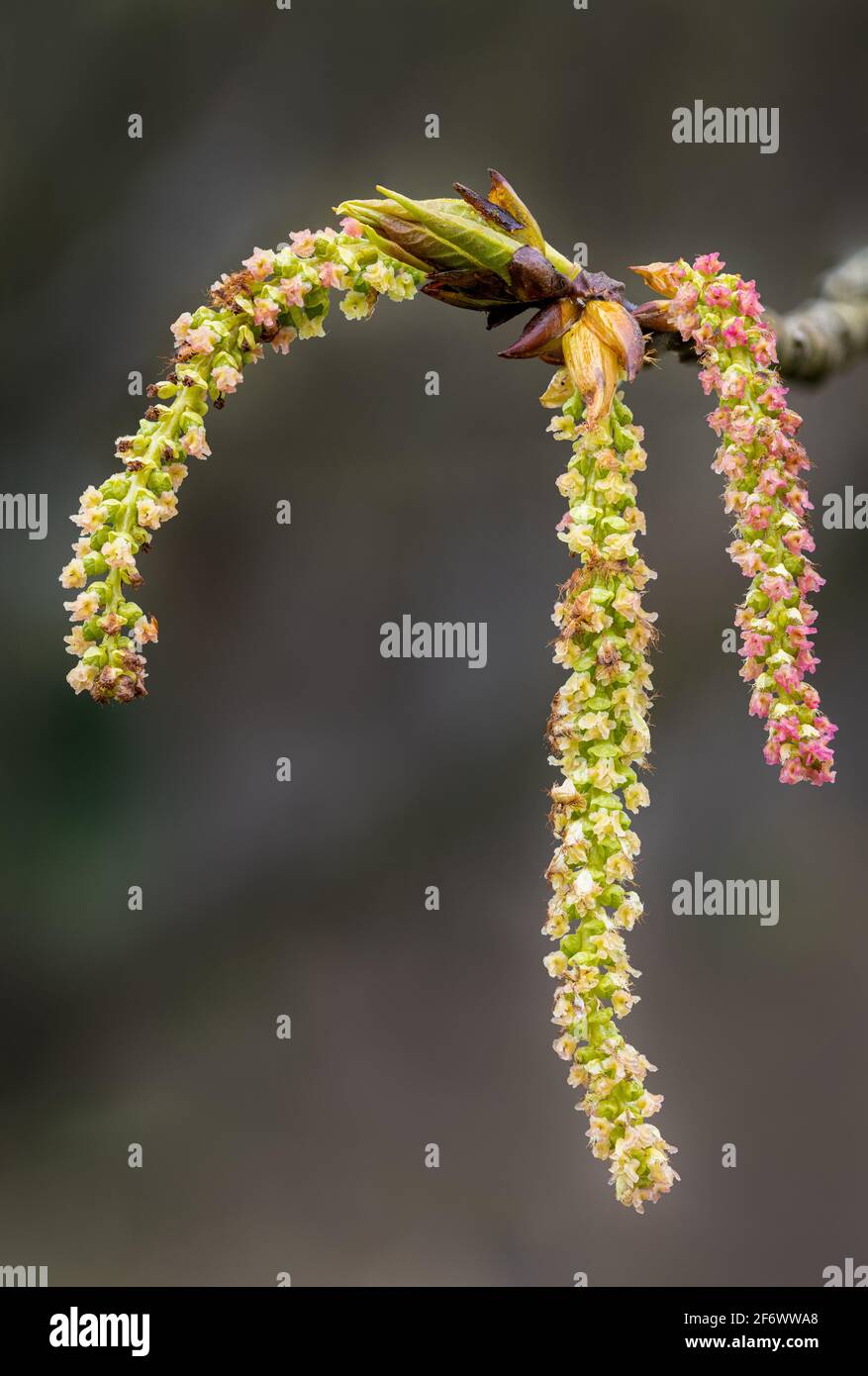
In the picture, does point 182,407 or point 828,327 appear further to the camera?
point 828,327

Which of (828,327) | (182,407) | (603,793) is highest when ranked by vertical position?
(828,327)

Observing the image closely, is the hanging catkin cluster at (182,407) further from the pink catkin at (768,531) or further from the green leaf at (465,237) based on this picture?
the pink catkin at (768,531)

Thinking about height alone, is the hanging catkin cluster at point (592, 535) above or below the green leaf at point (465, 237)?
below

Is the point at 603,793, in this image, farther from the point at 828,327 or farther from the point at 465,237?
the point at 828,327

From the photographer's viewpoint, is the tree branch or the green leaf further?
the tree branch

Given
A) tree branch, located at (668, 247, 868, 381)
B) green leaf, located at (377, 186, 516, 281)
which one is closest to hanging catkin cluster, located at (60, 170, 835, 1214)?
green leaf, located at (377, 186, 516, 281)

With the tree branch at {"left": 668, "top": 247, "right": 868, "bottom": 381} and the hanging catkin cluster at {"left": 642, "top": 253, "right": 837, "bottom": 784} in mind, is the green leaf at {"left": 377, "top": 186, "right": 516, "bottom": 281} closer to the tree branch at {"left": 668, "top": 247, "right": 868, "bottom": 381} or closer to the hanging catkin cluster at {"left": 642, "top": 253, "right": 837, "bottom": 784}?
the hanging catkin cluster at {"left": 642, "top": 253, "right": 837, "bottom": 784}

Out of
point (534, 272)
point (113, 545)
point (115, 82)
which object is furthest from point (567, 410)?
point (115, 82)

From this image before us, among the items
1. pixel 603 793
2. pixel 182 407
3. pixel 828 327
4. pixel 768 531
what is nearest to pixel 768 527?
pixel 768 531

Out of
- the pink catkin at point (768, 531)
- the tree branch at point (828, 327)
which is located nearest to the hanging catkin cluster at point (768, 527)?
the pink catkin at point (768, 531)

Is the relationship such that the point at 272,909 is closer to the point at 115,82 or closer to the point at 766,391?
the point at 115,82

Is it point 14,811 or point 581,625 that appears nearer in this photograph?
point 581,625
